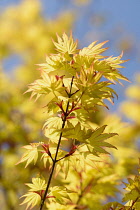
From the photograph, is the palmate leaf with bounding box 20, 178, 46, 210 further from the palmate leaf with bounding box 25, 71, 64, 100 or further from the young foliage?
the palmate leaf with bounding box 25, 71, 64, 100

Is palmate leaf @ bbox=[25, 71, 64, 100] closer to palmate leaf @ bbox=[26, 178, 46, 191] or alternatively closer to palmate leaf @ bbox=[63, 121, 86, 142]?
palmate leaf @ bbox=[63, 121, 86, 142]

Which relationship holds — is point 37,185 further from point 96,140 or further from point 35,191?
point 96,140

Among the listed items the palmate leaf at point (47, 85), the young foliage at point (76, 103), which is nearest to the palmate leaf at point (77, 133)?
the young foliage at point (76, 103)

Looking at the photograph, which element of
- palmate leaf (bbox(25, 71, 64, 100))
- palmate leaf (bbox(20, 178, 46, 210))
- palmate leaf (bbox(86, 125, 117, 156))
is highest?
palmate leaf (bbox(25, 71, 64, 100))

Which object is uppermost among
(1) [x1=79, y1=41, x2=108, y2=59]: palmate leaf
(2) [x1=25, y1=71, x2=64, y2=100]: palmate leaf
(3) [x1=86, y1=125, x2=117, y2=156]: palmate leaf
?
(1) [x1=79, y1=41, x2=108, y2=59]: palmate leaf

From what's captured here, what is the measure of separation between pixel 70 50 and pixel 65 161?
0.37 metres

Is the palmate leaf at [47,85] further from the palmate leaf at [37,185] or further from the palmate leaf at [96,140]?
the palmate leaf at [37,185]

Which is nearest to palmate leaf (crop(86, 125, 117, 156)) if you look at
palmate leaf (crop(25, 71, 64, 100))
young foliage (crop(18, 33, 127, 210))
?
young foliage (crop(18, 33, 127, 210))

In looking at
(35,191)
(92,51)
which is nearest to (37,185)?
(35,191)

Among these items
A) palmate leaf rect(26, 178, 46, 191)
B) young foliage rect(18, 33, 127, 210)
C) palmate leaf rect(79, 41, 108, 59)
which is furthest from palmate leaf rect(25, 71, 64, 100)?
palmate leaf rect(26, 178, 46, 191)

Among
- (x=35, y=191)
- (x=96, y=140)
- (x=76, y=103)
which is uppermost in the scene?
(x=76, y=103)

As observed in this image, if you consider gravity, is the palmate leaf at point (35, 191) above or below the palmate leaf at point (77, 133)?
below

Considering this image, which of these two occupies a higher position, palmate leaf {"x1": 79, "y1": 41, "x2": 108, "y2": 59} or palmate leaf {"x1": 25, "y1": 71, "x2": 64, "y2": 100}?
palmate leaf {"x1": 79, "y1": 41, "x2": 108, "y2": 59}

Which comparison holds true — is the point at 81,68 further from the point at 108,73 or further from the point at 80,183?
the point at 80,183
